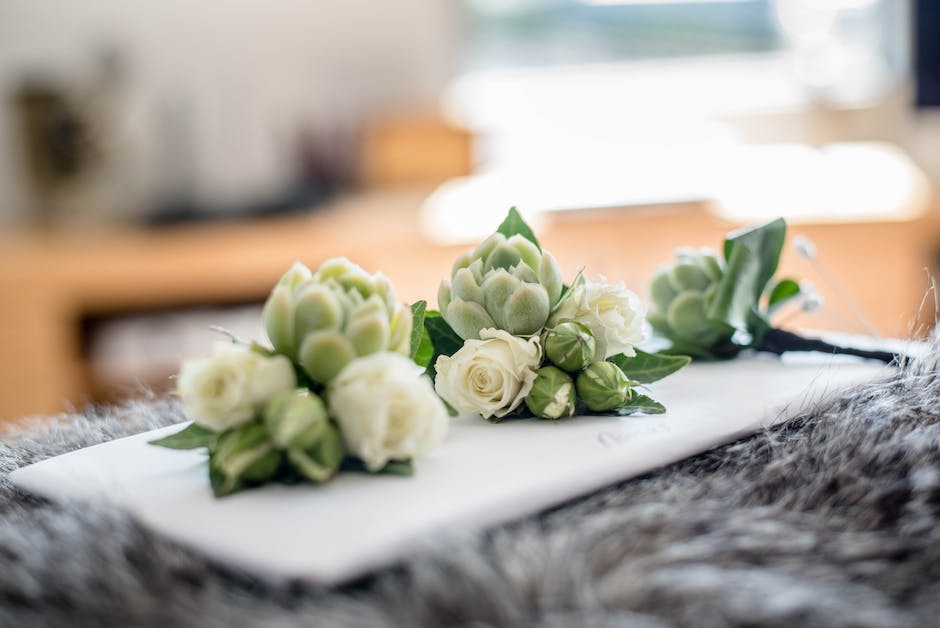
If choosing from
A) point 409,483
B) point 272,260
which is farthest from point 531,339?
point 272,260

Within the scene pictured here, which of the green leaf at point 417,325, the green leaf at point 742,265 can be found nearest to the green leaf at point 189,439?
the green leaf at point 417,325

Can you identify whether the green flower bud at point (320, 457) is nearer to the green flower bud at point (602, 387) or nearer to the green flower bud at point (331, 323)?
the green flower bud at point (331, 323)

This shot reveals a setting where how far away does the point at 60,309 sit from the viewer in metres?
1.71

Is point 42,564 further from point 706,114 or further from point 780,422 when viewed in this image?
point 706,114

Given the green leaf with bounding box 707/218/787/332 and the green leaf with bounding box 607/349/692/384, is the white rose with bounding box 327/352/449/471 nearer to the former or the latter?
the green leaf with bounding box 607/349/692/384

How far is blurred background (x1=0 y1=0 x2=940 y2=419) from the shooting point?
5.88 feet

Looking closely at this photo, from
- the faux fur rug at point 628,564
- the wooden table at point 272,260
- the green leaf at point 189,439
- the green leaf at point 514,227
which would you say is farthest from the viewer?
the wooden table at point 272,260

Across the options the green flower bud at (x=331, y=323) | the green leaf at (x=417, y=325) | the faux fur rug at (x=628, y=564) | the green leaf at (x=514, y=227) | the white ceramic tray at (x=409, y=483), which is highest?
the green leaf at (x=514, y=227)

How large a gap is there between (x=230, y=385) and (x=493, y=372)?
0.45 ft

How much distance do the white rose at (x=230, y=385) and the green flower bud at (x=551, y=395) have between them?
0.43ft

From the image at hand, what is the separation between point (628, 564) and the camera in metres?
0.36

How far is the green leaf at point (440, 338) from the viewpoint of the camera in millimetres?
540

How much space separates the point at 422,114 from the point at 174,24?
1.85ft

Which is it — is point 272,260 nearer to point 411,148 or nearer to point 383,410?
point 411,148
